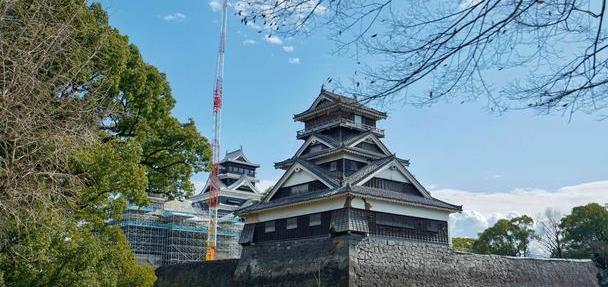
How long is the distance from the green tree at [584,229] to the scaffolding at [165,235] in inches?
1031

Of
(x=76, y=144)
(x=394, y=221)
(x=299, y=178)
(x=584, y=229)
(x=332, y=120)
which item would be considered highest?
(x=332, y=120)

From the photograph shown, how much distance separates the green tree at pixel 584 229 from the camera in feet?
119

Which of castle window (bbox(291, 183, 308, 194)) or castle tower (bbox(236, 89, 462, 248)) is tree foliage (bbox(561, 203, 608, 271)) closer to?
castle tower (bbox(236, 89, 462, 248))

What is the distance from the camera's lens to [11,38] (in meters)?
6.01

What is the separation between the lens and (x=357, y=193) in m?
21.4

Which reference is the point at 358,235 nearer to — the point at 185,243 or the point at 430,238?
the point at 430,238

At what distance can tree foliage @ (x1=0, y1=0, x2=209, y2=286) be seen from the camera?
5.75 m

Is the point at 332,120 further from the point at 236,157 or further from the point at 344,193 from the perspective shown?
the point at 236,157

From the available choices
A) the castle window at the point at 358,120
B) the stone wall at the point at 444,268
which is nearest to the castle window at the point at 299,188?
the stone wall at the point at 444,268

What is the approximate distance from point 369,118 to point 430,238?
6.68m

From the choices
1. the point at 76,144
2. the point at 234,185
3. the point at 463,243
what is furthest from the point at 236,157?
the point at 76,144

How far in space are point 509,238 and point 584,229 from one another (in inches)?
187

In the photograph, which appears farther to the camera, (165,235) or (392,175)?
(165,235)

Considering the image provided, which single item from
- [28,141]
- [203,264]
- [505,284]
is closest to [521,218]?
[505,284]
